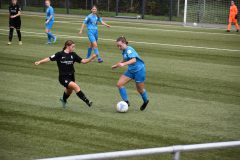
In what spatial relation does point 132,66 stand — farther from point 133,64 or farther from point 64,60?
point 64,60

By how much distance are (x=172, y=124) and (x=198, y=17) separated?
32.9 metres

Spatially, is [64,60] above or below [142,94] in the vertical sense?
above

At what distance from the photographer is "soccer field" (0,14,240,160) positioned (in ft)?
35.4

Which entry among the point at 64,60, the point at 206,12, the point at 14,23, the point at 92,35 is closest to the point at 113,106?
Answer: the point at 64,60

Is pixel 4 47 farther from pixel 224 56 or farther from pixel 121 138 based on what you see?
pixel 121 138

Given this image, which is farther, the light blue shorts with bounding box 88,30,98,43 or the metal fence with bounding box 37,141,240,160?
the light blue shorts with bounding box 88,30,98,43

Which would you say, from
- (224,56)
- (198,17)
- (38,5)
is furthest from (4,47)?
(38,5)

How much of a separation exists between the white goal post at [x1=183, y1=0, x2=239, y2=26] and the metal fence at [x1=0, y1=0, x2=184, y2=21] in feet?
10.7

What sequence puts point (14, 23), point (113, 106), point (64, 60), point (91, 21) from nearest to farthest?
point (64, 60) < point (113, 106) < point (91, 21) < point (14, 23)

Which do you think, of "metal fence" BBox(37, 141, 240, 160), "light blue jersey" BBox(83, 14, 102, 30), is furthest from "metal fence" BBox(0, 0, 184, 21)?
"metal fence" BBox(37, 141, 240, 160)

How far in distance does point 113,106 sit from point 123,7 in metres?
38.9

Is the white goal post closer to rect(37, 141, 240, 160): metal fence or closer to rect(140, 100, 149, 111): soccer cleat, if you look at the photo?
rect(140, 100, 149, 111): soccer cleat

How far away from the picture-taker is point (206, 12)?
44.3 metres

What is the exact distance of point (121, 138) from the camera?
1117cm
